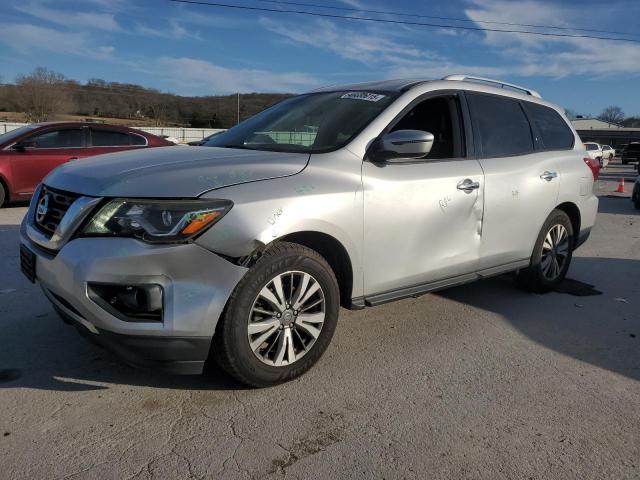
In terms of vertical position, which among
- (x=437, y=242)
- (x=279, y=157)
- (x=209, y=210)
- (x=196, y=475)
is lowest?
(x=196, y=475)

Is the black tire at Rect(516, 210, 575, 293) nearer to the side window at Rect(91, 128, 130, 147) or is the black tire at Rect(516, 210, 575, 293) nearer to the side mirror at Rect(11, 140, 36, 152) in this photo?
the side window at Rect(91, 128, 130, 147)

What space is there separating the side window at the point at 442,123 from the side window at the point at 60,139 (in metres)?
7.42

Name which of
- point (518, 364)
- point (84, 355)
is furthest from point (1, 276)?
point (518, 364)

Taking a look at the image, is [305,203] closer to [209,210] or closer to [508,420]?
[209,210]

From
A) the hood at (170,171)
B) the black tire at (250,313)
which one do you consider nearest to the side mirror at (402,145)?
the hood at (170,171)

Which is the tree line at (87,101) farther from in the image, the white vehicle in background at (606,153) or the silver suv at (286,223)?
the silver suv at (286,223)

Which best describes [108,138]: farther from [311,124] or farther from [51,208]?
[51,208]

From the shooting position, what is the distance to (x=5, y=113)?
58969 millimetres

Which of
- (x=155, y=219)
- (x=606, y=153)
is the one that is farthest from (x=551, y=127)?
(x=606, y=153)

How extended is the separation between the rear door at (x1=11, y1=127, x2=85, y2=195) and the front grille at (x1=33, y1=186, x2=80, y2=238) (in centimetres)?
649

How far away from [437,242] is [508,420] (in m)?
1.30

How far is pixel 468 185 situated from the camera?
3.89 meters

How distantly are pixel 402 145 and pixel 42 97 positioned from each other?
66673mm

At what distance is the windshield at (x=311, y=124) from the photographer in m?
3.52
